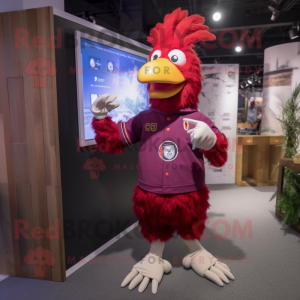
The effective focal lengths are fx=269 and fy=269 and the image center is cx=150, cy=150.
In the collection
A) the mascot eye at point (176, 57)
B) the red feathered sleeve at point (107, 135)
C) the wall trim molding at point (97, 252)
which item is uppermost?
the mascot eye at point (176, 57)

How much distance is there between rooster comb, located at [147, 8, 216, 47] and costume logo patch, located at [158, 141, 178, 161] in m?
0.61

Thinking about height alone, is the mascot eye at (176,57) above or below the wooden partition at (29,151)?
above

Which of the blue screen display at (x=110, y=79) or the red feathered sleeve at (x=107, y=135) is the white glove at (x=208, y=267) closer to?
the red feathered sleeve at (x=107, y=135)

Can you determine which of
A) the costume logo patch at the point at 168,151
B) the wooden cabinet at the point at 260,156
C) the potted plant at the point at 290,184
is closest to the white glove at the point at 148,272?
the costume logo patch at the point at 168,151

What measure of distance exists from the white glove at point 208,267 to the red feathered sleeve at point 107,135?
0.96 meters

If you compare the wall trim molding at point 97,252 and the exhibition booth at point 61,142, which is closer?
the exhibition booth at point 61,142

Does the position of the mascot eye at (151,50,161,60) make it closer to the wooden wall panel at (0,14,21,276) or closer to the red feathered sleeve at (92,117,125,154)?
the red feathered sleeve at (92,117,125,154)

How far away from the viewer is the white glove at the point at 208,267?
1.83 metres

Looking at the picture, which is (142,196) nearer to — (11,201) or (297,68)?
(11,201)

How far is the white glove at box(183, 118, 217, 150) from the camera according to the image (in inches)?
56.8

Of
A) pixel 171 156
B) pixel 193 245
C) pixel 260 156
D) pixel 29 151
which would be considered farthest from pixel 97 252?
pixel 260 156

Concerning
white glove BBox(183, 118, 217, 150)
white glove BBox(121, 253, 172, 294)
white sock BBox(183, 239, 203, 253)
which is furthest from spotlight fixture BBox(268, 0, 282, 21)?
white glove BBox(121, 253, 172, 294)

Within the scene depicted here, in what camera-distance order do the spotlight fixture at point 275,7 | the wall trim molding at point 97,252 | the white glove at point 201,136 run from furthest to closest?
the spotlight fixture at point 275,7 → the wall trim molding at point 97,252 → the white glove at point 201,136

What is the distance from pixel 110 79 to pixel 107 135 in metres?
0.59
